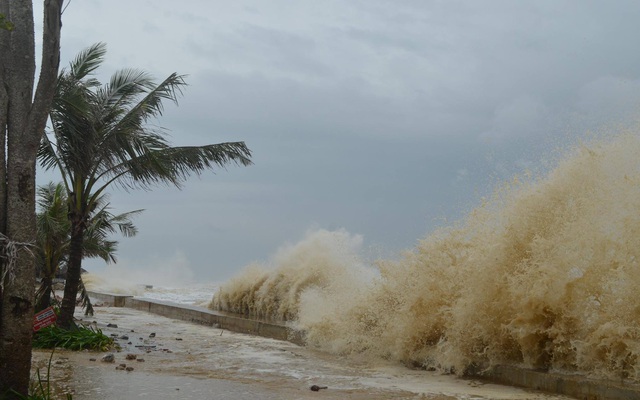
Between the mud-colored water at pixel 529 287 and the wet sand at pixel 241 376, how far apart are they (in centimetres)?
64

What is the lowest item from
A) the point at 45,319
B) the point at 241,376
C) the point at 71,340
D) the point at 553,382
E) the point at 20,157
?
the point at 241,376

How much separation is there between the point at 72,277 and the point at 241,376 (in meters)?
5.29

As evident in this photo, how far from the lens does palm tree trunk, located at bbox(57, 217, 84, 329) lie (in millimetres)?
11891

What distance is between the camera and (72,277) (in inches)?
481

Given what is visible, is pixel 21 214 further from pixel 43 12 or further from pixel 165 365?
pixel 165 365

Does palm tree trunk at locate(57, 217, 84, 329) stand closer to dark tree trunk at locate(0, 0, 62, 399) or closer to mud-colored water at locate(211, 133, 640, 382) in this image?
mud-colored water at locate(211, 133, 640, 382)

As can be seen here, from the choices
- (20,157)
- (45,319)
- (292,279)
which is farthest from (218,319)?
(20,157)

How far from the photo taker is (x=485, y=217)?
10.5 m

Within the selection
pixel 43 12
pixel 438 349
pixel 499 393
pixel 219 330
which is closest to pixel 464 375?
pixel 438 349

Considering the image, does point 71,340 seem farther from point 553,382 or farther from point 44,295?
point 553,382

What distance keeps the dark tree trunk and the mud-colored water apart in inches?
221

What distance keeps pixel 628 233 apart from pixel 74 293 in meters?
9.51

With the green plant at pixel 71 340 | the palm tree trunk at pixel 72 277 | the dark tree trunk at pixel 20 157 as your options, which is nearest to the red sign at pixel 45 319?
the dark tree trunk at pixel 20 157

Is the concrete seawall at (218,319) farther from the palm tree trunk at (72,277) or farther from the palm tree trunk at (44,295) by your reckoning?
the palm tree trunk at (44,295)
